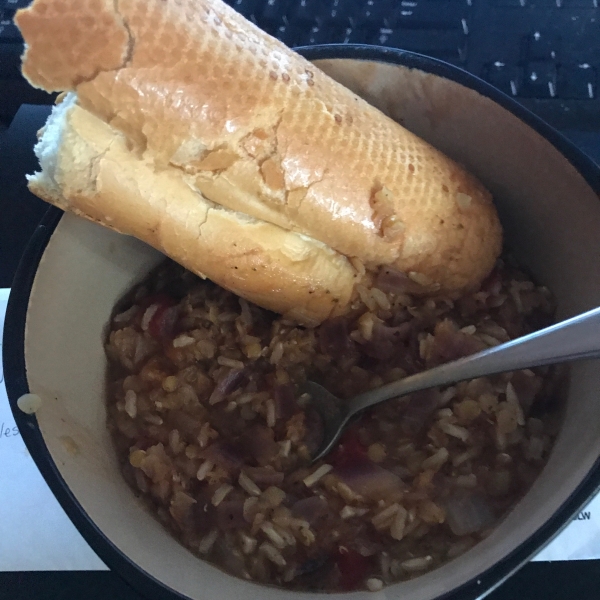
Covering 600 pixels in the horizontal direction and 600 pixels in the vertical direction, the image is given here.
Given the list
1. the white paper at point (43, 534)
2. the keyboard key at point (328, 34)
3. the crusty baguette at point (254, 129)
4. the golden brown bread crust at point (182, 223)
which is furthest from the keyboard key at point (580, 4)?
the white paper at point (43, 534)

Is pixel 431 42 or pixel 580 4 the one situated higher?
pixel 580 4

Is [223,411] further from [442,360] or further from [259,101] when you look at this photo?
[259,101]

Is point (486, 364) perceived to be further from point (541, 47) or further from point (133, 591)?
point (541, 47)

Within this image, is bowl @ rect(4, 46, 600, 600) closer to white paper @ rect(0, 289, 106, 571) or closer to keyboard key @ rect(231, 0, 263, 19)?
white paper @ rect(0, 289, 106, 571)

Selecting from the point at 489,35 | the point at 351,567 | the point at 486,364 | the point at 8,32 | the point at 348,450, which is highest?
the point at 489,35

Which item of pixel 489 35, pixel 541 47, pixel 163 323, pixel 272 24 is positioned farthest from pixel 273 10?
pixel 163 323

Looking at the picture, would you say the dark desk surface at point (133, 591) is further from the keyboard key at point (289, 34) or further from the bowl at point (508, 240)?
the keyboard key at point (289, 34)

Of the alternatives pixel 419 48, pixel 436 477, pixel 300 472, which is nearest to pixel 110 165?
pixel 300 472
